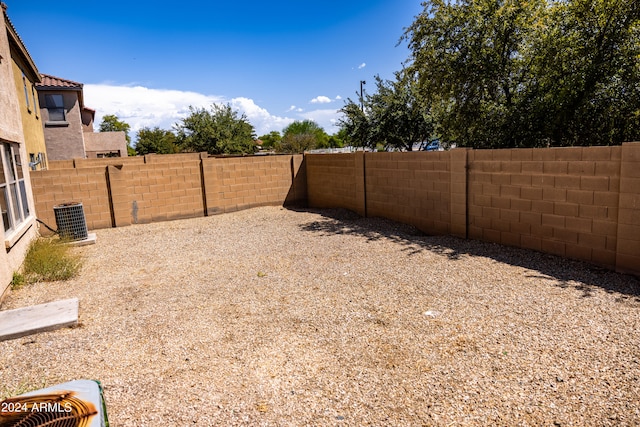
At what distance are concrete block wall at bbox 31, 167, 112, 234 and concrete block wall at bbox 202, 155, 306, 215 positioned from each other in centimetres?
316

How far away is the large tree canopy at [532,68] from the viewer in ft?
34.0

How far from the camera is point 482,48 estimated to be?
12.5 metres

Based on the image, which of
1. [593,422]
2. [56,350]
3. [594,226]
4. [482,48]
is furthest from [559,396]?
[482,48]

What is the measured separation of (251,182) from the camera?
15211 millimetres

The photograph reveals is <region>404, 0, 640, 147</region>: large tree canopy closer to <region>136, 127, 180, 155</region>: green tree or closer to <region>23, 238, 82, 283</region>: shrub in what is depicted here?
<region>23, 238, 82, 283</region>: shrub

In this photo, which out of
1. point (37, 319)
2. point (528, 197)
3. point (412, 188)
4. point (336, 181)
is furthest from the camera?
point (336, 181)

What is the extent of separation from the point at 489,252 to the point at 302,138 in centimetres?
5165

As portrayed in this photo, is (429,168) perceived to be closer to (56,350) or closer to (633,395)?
(633,395)

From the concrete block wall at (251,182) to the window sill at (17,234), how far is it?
19.1 feet

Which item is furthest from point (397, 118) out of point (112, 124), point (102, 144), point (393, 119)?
point (112, 124)

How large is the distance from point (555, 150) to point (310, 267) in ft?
15.7

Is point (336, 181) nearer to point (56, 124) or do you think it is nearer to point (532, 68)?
point (532, 68)

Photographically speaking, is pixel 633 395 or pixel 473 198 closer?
pixel 633 395

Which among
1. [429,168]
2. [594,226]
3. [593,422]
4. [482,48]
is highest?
[482,48]
